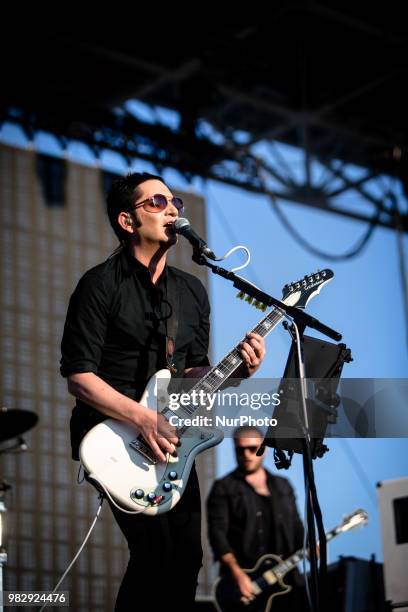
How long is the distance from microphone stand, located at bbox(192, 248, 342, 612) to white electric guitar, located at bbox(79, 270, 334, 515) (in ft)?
0.30

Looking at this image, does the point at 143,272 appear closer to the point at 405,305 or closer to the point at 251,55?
the point at 251,55

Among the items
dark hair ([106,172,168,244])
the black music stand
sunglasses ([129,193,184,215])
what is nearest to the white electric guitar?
the black music stand

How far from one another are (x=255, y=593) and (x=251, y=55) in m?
4.76

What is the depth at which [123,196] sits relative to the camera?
3.92 meters

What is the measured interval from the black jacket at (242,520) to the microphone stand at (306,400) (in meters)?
3.26

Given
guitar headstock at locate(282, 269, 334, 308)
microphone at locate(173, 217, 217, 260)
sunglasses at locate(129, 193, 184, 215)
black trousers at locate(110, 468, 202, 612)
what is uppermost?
sunglasses at locate(129, 193, 184, 215)

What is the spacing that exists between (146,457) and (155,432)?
106 millimetres

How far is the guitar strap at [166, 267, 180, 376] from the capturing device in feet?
12.0

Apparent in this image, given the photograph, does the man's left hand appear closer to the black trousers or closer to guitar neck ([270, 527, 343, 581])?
the black trousers

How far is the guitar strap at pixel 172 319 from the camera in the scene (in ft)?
Answer: 12.0

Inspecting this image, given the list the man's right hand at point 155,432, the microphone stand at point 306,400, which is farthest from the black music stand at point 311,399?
the man's right hand at point 155,432

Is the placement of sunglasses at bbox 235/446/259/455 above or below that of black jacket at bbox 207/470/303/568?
above

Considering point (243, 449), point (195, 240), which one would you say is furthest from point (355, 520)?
point (195, 240)

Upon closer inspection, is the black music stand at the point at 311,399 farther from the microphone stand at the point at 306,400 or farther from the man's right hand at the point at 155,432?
the man's right hand at the point at 155,432
